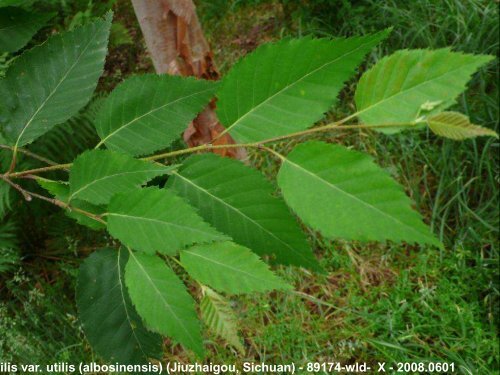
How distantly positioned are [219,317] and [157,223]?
0.16 meters

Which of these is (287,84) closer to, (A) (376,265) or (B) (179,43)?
(B) (179,43)

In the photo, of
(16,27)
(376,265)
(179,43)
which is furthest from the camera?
(376,265)

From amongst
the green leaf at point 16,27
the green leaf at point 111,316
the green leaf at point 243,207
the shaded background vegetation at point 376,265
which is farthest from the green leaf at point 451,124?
the shaded background vegetation at point 376,265

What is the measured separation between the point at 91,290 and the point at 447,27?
2.74m

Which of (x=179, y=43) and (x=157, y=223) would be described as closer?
(x=157, y=223)

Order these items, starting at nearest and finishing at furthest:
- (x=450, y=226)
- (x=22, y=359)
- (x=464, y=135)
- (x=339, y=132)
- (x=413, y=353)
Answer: (x=464, y=135) → (x=413, y=353) → (x=22, y=359) → (x=450, y=226) → (x=339, y=132)

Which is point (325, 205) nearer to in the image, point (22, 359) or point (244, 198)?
point (244, 198)

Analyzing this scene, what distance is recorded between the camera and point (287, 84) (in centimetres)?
49

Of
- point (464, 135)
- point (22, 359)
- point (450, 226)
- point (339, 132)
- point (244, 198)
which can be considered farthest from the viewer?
point (339, 132)

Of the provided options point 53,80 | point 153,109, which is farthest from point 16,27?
point 153,109

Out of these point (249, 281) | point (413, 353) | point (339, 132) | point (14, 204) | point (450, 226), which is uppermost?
point (249, 281)

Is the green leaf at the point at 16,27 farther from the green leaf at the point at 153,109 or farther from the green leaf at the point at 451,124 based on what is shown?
the green leaf at the point at 451,124

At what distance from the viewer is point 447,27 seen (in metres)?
2.70

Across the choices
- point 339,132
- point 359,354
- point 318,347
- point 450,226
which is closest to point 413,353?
point 359,354
